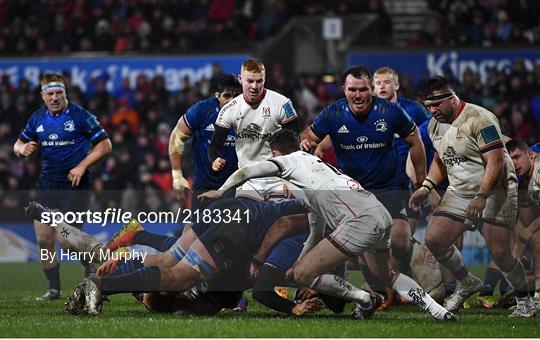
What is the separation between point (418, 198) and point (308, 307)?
59.0 inches

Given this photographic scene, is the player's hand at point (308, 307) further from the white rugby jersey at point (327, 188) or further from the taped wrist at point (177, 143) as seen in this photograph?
the taped wrist at point (177, 143)

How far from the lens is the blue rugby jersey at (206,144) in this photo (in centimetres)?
1208

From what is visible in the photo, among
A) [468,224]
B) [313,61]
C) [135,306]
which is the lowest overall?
[135,306]

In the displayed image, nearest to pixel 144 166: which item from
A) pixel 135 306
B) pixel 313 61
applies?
pixel 313 61

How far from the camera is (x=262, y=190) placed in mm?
10977

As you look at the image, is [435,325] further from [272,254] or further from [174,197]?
[174,197]

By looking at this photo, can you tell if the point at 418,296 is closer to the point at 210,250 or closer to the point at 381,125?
the point at 210,250

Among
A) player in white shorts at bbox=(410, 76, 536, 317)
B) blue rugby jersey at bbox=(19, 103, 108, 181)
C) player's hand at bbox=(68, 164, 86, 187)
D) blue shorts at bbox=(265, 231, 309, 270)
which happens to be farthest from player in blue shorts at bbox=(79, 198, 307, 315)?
blue rugby jersey at bbox=(19, 103, 108, 181)

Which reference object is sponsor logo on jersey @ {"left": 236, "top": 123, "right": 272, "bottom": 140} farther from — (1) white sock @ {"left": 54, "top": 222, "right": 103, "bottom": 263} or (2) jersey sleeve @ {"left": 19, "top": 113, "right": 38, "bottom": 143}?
(2) jersey sleeve @ {"left": 19, "top": 113, "right": 38, "bottom": 143}

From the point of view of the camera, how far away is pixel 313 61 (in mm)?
25844

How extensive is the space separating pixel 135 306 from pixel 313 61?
14.9 meters

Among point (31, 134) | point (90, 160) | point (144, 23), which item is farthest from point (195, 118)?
point (144, 23)

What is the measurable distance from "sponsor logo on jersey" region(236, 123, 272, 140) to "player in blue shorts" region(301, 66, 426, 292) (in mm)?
426

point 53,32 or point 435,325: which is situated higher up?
point 53,32
